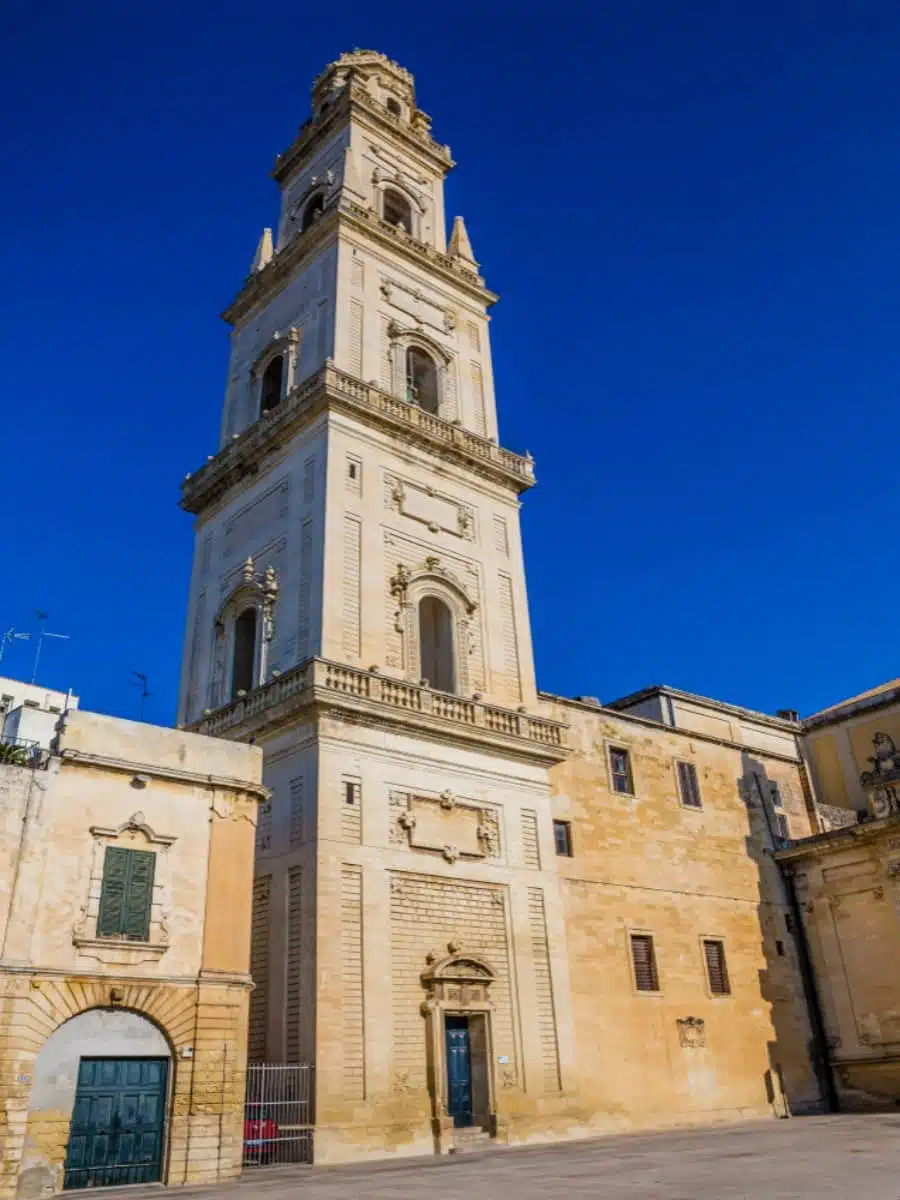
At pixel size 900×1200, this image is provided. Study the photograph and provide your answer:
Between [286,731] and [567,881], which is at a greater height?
[286,731]

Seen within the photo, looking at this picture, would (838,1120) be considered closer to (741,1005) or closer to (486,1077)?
(741,1005)

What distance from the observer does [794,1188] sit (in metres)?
11.8

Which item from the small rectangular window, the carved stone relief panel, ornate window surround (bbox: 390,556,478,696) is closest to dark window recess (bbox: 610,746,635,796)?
the small rectangular window

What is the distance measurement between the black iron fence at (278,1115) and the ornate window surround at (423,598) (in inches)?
352

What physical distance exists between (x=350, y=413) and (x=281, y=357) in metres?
5.76

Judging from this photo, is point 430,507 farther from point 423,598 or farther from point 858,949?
point 858,949

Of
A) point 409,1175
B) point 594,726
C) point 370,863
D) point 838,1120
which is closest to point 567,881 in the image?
point 594,726

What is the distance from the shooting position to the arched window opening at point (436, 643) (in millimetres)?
25672

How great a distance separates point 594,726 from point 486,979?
8973 millimetres

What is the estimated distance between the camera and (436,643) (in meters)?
26.4

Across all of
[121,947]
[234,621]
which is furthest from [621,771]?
[121,947]

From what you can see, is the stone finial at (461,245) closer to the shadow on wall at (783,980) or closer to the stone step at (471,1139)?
the shadow on wall at (783,980)

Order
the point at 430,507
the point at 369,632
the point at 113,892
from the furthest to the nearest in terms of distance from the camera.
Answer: the point at 430,507 → the point at 369,632 → the point at 113,892

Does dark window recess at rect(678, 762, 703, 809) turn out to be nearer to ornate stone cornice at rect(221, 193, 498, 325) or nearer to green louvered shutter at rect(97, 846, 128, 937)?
ornate stone cornice at rect(221, 193, 498, 325)
